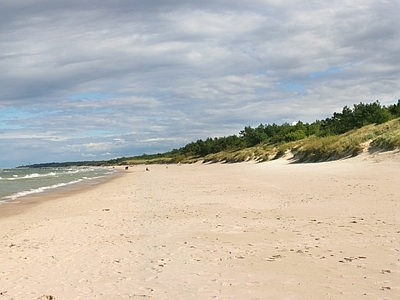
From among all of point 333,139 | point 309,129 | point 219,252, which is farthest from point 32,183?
point 309,129

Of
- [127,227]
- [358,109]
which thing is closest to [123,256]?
[127,227]

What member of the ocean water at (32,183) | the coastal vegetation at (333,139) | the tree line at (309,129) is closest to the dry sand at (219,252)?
the ocean water at (32,183)

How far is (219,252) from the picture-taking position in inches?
309

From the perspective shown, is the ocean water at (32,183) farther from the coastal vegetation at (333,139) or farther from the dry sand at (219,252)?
the coastal vegetation at (333,139)

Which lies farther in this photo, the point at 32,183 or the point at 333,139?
the point at 32,183

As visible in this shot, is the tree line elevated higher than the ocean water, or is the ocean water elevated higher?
the tree line

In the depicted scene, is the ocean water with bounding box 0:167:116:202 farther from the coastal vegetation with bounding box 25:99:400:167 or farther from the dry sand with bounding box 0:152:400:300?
the coastal vegetation with bounding box 25:99:400:167

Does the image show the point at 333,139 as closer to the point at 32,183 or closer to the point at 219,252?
the point at 32,183

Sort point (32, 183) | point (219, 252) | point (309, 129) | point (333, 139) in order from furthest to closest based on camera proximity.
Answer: point (309, 129) → point (32, 183) → point (333, 139) → point (219, 252)

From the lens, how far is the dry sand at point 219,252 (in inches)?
226

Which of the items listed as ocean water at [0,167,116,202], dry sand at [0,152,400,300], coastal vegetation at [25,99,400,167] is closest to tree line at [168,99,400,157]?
coastal vegetation at [25,99,400,167]

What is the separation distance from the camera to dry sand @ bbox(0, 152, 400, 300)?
Answer: 5.74 metres

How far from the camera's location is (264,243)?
829 centimetres

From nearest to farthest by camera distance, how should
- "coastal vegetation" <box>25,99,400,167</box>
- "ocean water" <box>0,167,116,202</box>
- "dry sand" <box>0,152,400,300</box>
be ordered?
"dry sand" <box>0,152,400,300</box> < "ocean water" <box>0,167,116,202</box> < "coastal vegetation" <box>25,99,400,167</box>
